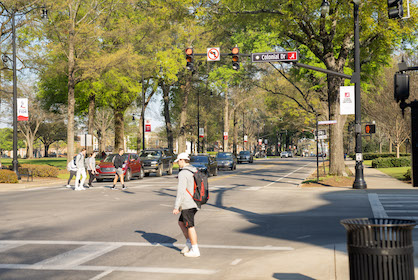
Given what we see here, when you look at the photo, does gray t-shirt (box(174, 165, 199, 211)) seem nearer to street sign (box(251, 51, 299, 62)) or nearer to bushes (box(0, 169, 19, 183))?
street sign (box(251, 51, 299, 62))

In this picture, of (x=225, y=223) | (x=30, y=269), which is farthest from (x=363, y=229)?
(x=225, y=223)

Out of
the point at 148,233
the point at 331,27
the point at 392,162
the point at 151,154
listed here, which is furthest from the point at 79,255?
the point at 392,162

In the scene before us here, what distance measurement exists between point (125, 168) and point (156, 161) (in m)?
5.11

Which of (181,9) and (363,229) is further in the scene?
(181,9)

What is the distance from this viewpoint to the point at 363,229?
16.6 ft

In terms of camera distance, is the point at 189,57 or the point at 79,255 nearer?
the point at 79,255

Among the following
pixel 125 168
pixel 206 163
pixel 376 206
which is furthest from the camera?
→ pixel 206 163

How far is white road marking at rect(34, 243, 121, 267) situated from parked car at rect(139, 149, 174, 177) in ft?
80.1

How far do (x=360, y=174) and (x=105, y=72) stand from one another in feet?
83.0

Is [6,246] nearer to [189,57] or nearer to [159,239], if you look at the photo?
[159,239]

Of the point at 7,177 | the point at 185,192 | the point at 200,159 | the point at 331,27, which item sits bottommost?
the point at 7,177

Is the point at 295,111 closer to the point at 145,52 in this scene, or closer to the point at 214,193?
the point at 145,52

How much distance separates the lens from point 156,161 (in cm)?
3538

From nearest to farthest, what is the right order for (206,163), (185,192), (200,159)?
1. (185,192)
2. (206,163)
3. (200,159)
